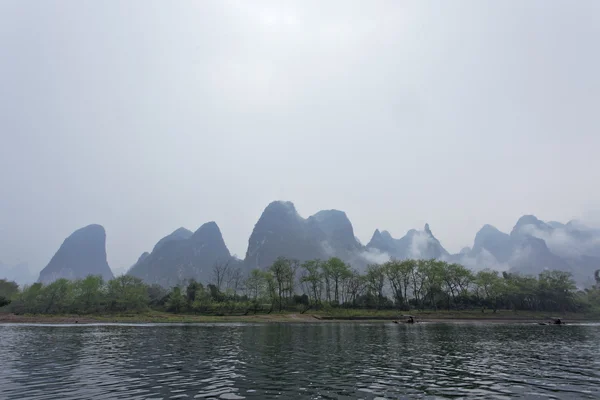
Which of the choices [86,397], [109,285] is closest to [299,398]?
[86,397]

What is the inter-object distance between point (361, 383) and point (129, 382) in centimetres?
1206

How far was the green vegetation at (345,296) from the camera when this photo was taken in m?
103

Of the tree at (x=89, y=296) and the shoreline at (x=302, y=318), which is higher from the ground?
the tree at (x=89, y=296)

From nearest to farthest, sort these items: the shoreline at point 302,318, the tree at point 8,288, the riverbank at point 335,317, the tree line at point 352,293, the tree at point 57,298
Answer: the shoreline at point 302,318 → the riverbank at point 335,317 → the tree at point 57,298 → the tree line at point 352,293 → the tree at point 8,288

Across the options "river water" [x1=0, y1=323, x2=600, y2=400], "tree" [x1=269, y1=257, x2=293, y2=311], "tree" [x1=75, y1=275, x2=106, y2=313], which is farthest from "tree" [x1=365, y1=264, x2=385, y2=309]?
"tree" [x1=75, y1=275, x2=106, y2=313]

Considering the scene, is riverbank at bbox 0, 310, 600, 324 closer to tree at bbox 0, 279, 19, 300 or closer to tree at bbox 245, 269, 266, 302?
tree at bbox 245, 269, 266, 302

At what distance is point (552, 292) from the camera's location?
113m

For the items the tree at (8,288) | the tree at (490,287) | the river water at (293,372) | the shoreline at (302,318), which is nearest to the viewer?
the river water at (293,372)

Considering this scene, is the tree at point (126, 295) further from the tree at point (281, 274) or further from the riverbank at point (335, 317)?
the tree at point (281, 274)

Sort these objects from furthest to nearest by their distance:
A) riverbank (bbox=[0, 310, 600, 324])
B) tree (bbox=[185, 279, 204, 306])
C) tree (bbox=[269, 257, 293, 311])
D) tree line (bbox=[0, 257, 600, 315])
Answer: tree (bbox=[269, 257, 293, 311]) < tree (bbox=[185, 279, 204, 306]) < tree line (bbox=[0, 257, 600, 315]) < riverbank (bbox=[0, 310, 600, 324])

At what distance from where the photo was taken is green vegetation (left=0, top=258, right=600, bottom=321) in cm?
10281

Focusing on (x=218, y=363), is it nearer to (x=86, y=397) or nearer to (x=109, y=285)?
(x=86, y=397)

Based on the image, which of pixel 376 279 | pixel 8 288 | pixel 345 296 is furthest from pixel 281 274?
pixel 8 288

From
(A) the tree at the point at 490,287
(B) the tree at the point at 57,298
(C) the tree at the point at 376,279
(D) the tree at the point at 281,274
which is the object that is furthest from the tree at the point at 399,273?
(B) the tree at the point at 57,298
